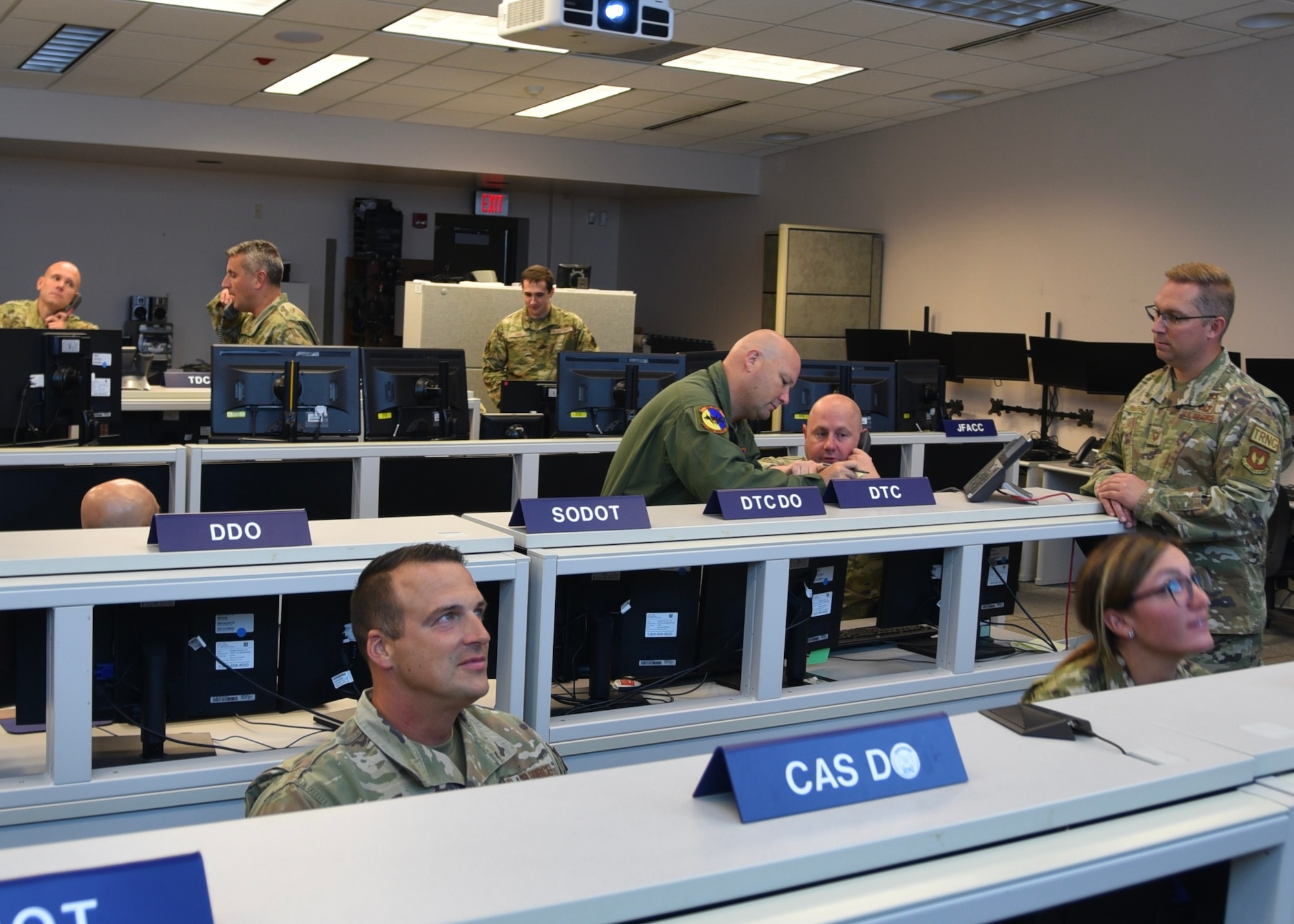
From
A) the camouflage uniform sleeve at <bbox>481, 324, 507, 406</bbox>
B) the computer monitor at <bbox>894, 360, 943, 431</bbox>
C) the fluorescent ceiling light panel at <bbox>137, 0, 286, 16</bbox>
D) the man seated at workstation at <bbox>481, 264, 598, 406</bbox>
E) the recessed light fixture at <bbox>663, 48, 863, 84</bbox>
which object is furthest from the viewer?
the recessed light fixture at <bbox>663, 48, 863, 84</bbox>

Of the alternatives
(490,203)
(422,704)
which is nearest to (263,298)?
(422,704)

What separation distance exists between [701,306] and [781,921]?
38.2 ft

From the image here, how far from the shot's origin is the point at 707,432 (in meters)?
2.79

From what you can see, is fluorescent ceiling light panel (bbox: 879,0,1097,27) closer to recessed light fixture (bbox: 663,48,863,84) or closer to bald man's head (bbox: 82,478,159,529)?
recessed light fixture (bbox: 663,48,863,84)

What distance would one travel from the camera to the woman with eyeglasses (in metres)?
1.84

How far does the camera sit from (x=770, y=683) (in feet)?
7.66

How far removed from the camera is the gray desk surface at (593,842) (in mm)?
787

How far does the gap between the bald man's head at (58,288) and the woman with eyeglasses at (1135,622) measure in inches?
215

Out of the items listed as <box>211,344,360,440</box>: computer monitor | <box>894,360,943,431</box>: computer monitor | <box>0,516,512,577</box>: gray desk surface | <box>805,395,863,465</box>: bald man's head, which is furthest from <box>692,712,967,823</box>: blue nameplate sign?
<box>894,360,943,431</box>: computer monitor

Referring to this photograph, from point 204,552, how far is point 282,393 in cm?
256

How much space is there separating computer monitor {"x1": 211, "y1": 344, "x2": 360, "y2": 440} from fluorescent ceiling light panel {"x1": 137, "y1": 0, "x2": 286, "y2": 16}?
269cm

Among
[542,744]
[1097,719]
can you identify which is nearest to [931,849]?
[1097,719]

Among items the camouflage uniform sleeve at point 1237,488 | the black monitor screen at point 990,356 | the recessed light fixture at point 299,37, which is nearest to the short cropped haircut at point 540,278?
the recessed light fixture at point 299,37

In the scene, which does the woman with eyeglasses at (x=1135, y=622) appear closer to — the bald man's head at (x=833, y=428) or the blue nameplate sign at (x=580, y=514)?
the blue nameplate sign at (x=580, y=514)
